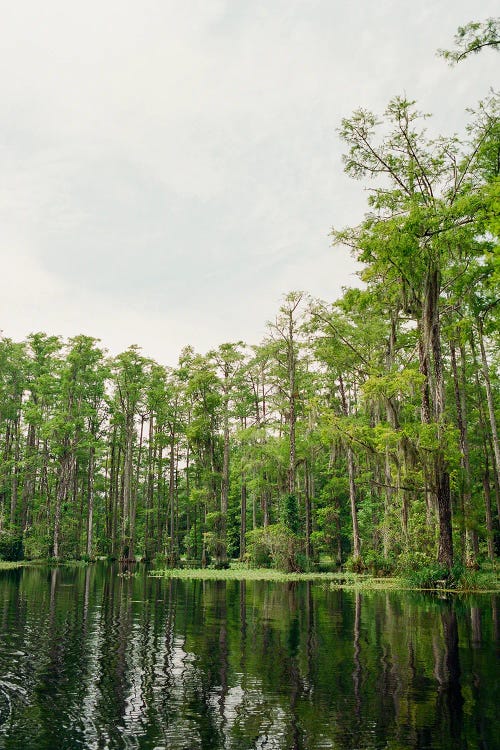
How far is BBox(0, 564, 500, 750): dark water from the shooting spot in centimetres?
568

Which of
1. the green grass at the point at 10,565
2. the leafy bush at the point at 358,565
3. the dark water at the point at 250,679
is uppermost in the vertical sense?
the dark water at the point at 250,679

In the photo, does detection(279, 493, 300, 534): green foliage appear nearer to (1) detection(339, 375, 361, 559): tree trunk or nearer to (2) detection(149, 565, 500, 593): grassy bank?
(2) detection(149, 565, 500, 593): grassy bank

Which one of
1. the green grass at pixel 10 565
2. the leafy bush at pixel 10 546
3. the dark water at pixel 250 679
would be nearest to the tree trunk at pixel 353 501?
the dark water at pixel 250 679

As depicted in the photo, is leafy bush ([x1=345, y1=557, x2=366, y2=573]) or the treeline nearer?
the treeline

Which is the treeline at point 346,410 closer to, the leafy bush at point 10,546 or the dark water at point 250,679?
the leafy bush at point 10,546

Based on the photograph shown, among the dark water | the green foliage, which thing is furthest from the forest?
the dark water

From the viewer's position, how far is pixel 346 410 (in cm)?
4375

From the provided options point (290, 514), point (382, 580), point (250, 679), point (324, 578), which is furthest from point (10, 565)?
point (250, 679)

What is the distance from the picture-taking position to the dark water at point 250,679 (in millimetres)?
5676

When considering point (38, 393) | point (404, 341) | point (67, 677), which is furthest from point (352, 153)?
point (38, 393)

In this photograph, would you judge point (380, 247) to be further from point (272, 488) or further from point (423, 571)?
point (272, 488)

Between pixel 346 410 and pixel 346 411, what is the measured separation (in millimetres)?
118

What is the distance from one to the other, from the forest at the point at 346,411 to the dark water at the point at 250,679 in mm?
9474

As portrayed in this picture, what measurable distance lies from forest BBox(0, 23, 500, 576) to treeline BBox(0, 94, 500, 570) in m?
0.12
